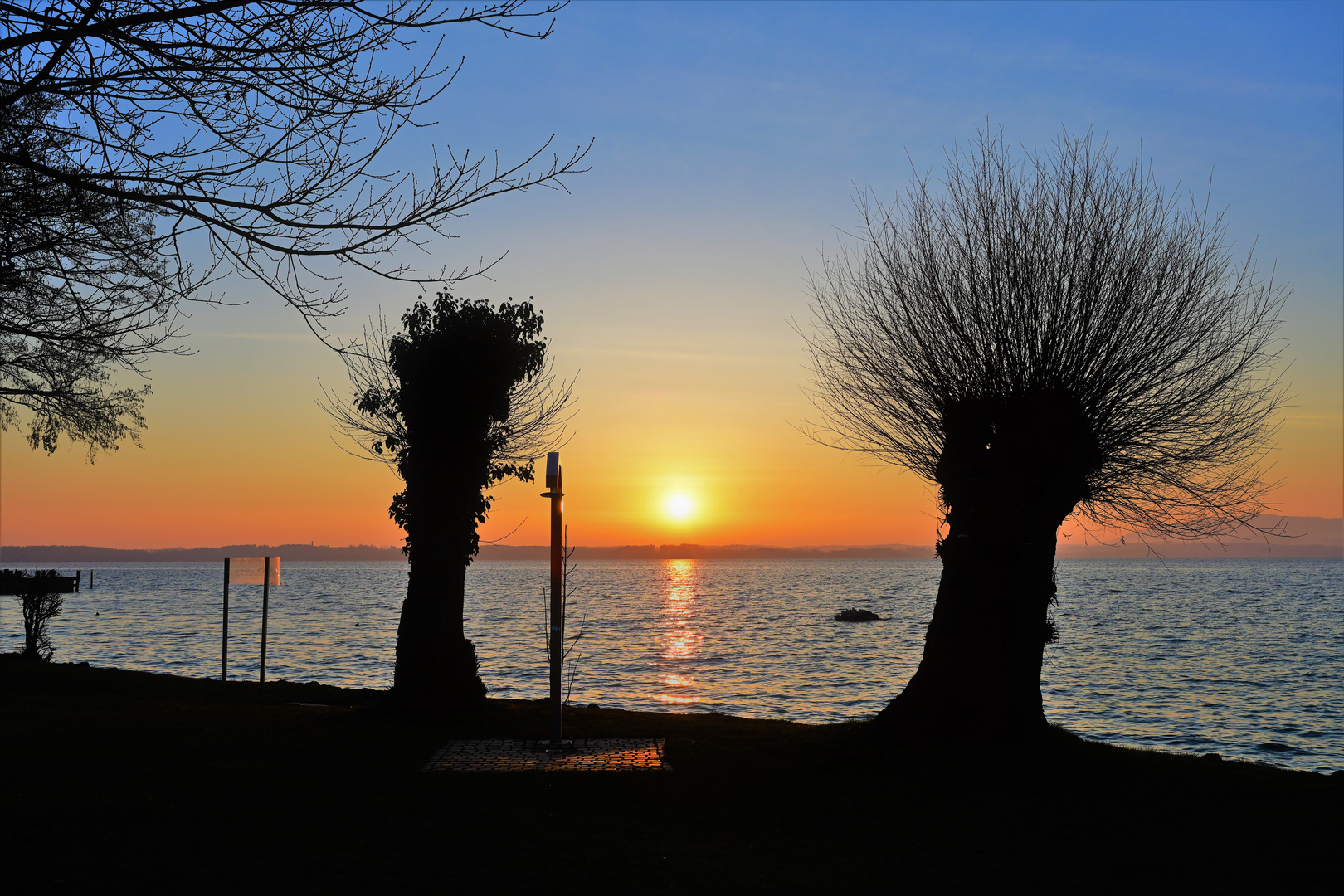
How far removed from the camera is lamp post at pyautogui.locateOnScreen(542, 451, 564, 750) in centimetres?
1163

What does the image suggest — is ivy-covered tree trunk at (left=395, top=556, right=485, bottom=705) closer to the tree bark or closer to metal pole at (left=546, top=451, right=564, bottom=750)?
metal pole at (left=546, top=451, right=564, bottom=750)

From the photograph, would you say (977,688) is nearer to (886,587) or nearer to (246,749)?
(246,749)

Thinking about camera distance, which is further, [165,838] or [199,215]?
[165,838]

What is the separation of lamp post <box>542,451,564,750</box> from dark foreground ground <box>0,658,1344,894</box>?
1489 millimetres

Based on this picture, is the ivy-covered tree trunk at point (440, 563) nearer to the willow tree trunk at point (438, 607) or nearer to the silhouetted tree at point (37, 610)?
the willow tree trunk at point (438, 607)

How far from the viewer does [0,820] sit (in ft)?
25.4

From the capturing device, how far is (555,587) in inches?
459

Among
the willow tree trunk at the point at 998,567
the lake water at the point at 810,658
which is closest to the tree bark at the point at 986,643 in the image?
the willow tree trunk at the point at 998,567

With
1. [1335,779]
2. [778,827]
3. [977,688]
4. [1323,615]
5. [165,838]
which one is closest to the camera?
[165,838]

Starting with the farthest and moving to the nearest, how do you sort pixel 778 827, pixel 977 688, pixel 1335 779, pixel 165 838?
pixel 977 688
pixel 1335 779
pixel 778 827
pixel 165 838

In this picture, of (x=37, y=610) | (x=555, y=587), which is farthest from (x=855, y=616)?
(x=555, y=587)

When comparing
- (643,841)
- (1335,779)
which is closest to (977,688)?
(1335,779)

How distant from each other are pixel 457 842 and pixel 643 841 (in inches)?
60.2

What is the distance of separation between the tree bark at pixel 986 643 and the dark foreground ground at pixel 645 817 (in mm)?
518
